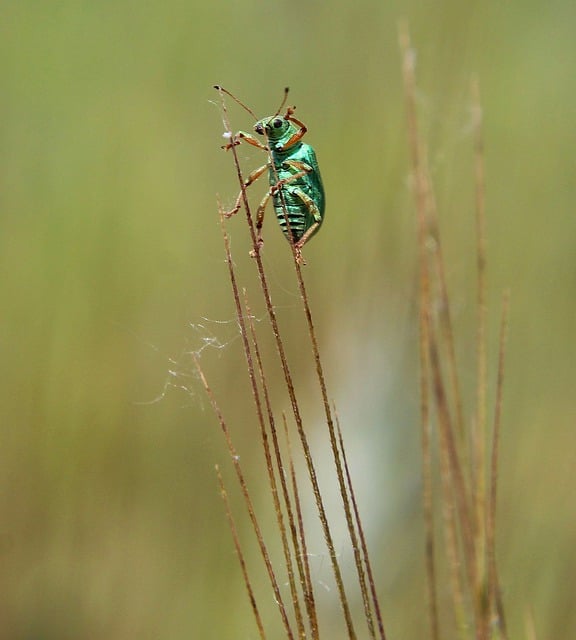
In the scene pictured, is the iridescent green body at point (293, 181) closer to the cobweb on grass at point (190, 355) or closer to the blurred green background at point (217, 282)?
the blurred green background at point (217, 282)

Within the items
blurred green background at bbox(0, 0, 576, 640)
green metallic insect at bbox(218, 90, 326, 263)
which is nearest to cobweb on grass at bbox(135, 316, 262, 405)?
blurred green background at bbox(0, 0, 576, 640)

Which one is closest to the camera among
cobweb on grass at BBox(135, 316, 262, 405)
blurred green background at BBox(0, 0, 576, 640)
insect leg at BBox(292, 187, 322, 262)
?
insect leg at BBox(292, 187, 322, 262)

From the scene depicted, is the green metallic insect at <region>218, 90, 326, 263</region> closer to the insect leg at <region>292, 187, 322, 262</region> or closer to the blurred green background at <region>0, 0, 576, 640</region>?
the insect leg at <region>292, 187, 322, 262</region>

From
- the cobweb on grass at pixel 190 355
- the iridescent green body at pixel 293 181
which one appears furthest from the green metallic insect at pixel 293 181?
the cobweb on grass at pixel 190 355

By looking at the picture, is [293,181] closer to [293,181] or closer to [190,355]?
[293,181]

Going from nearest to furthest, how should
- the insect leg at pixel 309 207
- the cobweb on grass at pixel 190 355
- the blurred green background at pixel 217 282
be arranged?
the insect leg at pixel 309 207 < the blurred green background at pixel 217 282 < the cobweb on grass at pixel 190 355

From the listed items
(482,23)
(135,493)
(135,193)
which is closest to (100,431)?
(135,493)

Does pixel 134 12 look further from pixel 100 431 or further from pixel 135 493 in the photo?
pixel 135 493
